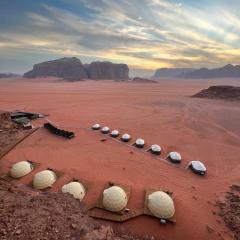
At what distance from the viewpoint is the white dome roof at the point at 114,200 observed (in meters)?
17.4

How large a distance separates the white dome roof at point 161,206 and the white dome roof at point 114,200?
181cm

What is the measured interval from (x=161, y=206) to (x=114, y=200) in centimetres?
305

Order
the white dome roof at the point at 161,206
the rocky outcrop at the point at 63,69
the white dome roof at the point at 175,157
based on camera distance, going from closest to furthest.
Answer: the white dome roof at the point at 161,206, the white dome roof at the point at 175,157, the rocky outcrop at the point at 63,69

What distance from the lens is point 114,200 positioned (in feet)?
57.4

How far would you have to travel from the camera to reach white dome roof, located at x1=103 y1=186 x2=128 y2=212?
17422 mm

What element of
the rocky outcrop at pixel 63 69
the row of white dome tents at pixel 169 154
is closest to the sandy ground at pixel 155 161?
the row of white dome tents at pixel 169 154

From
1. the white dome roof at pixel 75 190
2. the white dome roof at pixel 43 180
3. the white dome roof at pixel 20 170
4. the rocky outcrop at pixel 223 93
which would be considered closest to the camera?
the white dome roof at pixel 75 190

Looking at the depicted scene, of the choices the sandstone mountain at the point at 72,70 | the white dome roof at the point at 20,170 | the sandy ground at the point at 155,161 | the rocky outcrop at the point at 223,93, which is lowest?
the sandstone mountain at the point at 72,70

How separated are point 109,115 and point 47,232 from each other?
3566cm

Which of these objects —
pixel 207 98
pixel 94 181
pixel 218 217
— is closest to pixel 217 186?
pixel 218 217

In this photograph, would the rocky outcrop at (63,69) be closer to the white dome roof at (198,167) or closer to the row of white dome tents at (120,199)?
the white dome roof at (198,167)

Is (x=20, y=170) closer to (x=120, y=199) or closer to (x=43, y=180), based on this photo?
(x=43, y=180)

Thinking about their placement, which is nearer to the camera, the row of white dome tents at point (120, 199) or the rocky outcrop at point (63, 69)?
the row of white dome tents at point (120, 199)

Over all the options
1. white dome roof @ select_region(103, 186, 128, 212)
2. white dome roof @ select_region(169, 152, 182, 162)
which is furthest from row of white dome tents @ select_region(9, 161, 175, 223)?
white dome roof @ select_region(169, 152, 182, 162)
